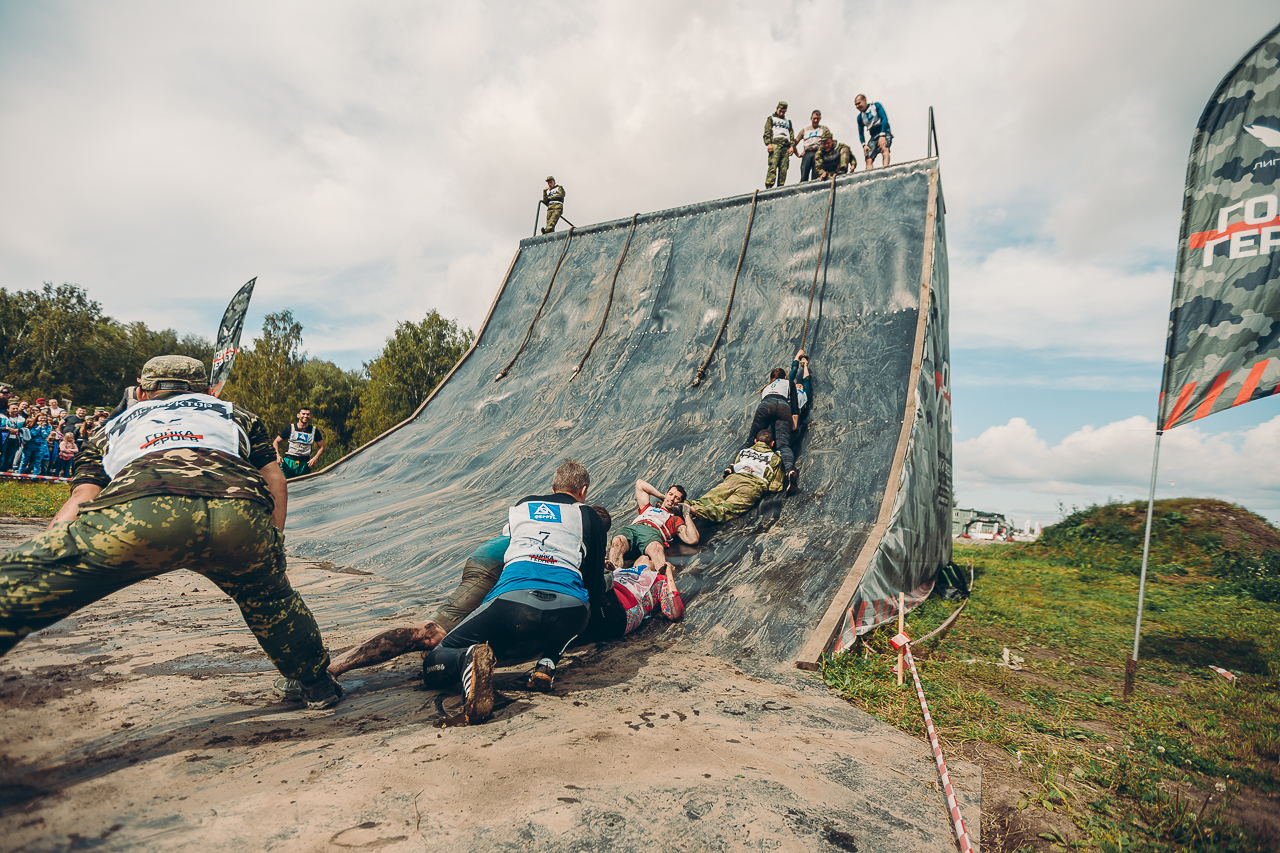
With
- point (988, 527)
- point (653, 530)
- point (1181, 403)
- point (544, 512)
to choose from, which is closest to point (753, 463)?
point (653, 530)

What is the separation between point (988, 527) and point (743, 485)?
24.4 meters

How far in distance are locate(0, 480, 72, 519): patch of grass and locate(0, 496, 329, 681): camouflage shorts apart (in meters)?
8.22

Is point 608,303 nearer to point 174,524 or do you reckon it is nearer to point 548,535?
point 548,535

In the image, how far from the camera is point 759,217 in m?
9.95

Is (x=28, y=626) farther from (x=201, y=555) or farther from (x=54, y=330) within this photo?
(x=54, y=330)

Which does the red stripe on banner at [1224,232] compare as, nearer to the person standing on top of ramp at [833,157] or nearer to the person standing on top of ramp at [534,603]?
the person standing on top of ramp at [534,603]

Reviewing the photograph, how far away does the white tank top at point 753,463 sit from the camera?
5.96 metres

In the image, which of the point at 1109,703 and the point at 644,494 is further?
the point at 644,494

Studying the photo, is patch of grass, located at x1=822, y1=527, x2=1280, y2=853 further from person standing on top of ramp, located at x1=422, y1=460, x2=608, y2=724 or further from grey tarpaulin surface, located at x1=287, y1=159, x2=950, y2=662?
person standing on top of ramp, located at x1=422, y1=460, x2=608, y2=724

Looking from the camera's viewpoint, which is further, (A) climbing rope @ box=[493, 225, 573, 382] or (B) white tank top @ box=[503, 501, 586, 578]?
(A) climbing rope @ box=[493, 225, 573, 382]

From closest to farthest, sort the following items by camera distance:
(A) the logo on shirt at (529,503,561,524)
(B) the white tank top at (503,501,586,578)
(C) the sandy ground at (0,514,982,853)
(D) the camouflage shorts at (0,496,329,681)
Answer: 1. (C) the sandy ground at (0,514,982,853)
2. (D) the camouflage shorts at (0,496,329,681)
3. (B) the white tank top at (503,501,586,578)
4. (A) the logo on shirt at (529,503,561,524)

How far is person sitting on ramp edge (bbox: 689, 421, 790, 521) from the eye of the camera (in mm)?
5641

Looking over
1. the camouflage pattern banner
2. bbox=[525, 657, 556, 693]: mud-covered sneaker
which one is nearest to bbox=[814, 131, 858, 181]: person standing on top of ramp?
the camouflage pattern banner

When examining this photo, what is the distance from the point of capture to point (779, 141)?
11430mm
